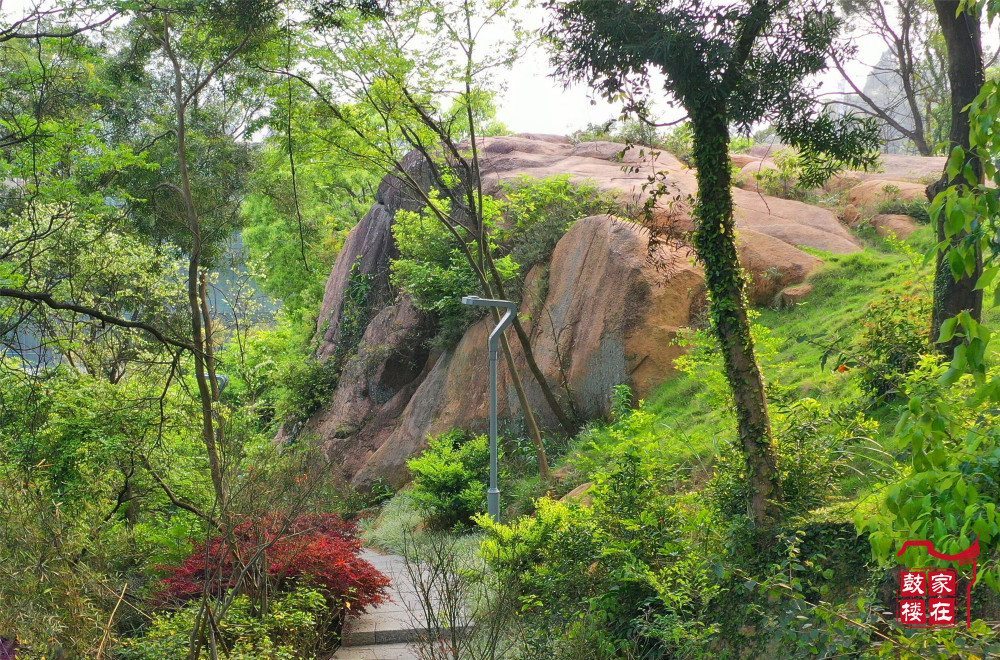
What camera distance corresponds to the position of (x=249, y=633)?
285 inches

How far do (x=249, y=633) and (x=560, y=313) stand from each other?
10.0 m

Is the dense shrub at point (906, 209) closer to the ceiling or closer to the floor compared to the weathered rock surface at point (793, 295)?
closer to the ceiling

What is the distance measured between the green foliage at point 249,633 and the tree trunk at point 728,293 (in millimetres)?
4411

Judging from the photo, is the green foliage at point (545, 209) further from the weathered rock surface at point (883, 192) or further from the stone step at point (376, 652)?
the stone step at point (376, 652)

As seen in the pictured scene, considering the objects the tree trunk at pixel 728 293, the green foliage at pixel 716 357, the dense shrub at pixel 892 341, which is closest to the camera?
the tree trunk at pixel 728 293

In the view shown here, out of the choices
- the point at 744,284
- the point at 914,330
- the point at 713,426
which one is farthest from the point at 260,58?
the point at 914,330

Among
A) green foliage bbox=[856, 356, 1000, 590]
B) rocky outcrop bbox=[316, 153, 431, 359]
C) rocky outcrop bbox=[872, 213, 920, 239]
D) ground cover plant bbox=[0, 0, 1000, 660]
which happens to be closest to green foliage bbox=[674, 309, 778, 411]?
ground cover plant bbox=[0, 0, 1000, 660]

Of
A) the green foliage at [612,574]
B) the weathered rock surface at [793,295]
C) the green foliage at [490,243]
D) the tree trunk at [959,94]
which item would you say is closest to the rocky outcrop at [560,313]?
the weathered rock surface at [793,295]

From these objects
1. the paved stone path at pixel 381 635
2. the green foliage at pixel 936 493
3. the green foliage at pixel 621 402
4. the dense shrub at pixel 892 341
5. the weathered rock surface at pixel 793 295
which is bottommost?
the paved stone path at pixel 381 635

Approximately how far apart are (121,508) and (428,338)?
11.8 meters

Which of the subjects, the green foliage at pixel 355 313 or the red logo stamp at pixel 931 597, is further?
the green foliage at pixel 355 313

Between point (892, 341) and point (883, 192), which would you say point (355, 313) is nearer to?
point (883, 192)

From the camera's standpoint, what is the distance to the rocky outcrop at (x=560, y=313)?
578 inches

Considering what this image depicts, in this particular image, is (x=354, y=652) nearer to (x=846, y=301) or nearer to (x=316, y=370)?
(x=846, y=301)
